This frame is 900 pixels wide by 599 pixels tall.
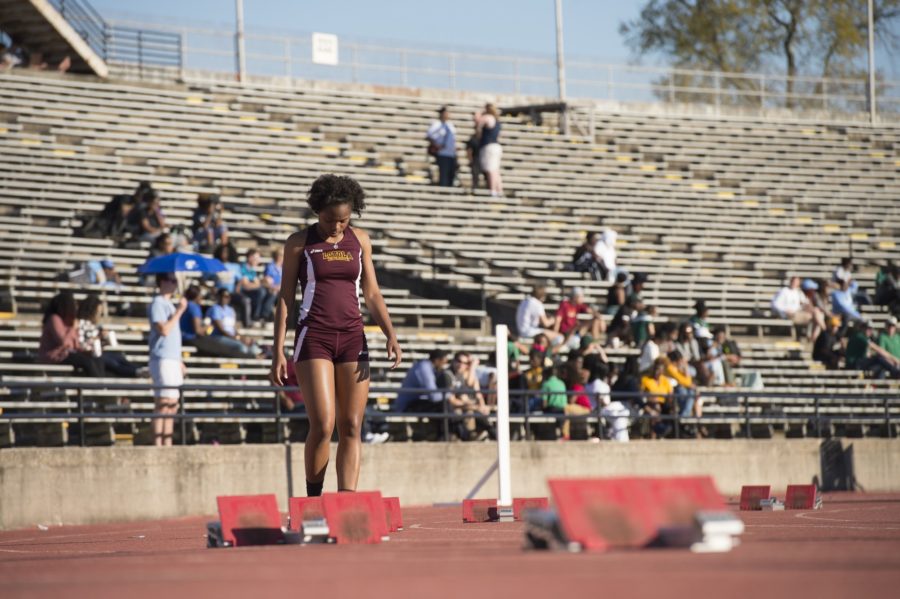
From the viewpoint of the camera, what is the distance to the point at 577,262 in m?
26.7

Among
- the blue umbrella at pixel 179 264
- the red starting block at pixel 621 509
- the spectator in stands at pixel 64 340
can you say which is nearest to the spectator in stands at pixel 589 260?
the blue umbrella at pixel 179 264

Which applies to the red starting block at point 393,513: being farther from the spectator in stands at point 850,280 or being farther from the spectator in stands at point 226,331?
the spectator in stands at point 850,280

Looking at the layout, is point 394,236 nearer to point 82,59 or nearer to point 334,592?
point 82,59

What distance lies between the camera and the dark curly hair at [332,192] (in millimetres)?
9492

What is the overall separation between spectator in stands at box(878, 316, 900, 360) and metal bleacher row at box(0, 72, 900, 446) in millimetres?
520

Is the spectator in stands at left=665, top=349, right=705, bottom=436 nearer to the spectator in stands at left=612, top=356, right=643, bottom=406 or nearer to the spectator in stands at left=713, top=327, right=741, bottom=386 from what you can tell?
the spectator in stands at left=612, top=356, right=643, bottom=406

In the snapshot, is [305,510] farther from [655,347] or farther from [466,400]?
[655,347]

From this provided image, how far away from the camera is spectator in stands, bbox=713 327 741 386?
2255cm

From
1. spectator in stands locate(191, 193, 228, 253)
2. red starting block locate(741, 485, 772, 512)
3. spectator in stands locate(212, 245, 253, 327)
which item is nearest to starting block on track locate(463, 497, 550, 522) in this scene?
red starting block locate(741, 485, 772, 512)

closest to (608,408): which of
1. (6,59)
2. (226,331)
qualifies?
(226,331)

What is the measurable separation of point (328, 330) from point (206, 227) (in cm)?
1305

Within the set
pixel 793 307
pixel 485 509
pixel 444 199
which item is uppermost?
pixel 444 199

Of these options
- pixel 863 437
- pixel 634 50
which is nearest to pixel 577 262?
pixel 863 437

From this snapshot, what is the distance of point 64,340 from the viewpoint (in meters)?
16.8
